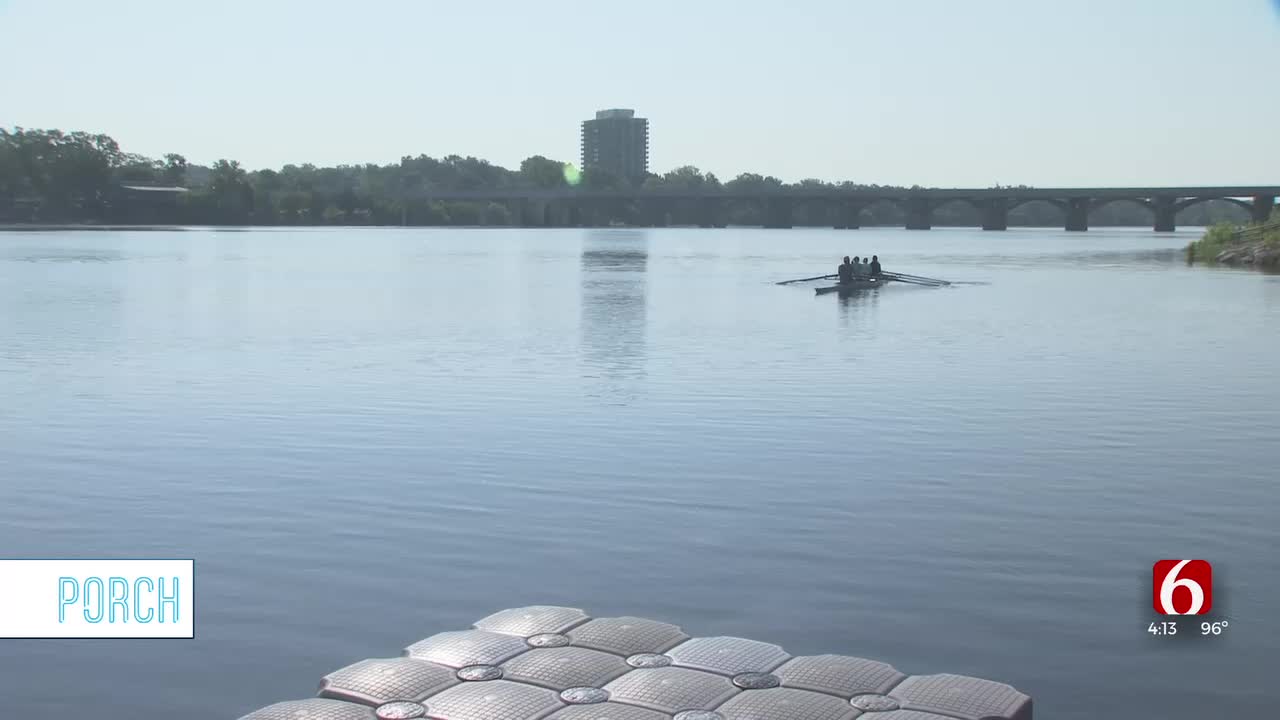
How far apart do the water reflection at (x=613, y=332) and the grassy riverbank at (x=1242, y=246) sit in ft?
147

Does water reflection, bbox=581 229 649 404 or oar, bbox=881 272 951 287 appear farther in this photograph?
oar, bbox=881 272 951 287

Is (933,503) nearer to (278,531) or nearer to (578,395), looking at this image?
(278,531)

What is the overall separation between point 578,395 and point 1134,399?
11606 mm

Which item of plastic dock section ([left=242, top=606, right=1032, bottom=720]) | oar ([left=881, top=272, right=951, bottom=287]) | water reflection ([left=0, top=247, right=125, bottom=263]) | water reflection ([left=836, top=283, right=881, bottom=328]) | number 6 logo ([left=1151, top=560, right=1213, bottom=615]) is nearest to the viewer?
plastic dock section ([left=242, top=606, right=1032, bottom=720])

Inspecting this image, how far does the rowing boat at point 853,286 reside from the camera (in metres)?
69.7

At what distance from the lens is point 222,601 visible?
43.0ft

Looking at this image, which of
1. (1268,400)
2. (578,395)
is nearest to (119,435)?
(578,395)

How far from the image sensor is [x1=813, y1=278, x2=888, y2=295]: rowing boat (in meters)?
69.7
